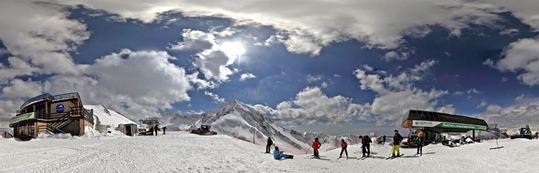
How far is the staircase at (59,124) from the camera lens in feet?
203

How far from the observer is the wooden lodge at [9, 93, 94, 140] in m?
62.2

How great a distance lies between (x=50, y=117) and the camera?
65312 mm

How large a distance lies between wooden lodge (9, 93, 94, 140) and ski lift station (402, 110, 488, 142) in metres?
42.2

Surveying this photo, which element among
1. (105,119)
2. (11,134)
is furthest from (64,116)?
(105,119)

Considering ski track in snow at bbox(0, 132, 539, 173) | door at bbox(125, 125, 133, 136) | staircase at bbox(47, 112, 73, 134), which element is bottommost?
ski track in snow at bbox(0, 132, 539, 173)

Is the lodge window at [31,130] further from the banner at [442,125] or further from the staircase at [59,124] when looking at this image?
the banner at [442,125]

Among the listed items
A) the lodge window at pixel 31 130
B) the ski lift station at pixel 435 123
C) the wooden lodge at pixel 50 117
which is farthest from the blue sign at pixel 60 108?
the ski lift station at pixel 435 123

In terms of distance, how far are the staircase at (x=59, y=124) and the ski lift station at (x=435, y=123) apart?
43210 mm

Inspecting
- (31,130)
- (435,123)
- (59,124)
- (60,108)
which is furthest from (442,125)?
(31,130)

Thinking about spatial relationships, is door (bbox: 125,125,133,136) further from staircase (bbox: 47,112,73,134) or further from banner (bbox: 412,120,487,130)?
banner (bbox: 412,120,487,130)

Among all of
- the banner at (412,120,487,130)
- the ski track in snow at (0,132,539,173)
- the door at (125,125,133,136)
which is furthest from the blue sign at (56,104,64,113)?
the banner at (412,120,487,130)

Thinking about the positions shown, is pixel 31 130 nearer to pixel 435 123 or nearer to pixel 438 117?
pixel 435 123

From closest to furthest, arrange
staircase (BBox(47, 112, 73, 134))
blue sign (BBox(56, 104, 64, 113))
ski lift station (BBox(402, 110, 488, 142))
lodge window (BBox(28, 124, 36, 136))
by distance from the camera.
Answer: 1. lodge window (BBox(28, 124, 36, 136))
2. staircase (BBox(47, 112, 73, 134))
3. ski lift station (BBox(402, 110, 488, 142))
4. blue sign (BBox(56, 104, 64, 113))

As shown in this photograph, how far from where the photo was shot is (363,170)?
30.1m
